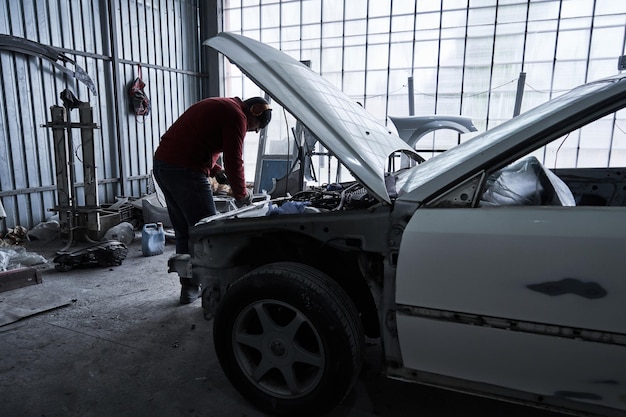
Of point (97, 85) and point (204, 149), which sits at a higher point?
point (97, 85)

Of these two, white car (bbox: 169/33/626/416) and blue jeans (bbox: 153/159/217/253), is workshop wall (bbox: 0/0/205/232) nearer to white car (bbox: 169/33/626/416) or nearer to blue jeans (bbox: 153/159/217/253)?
blue jeans (bbox: 153/159/217/253)

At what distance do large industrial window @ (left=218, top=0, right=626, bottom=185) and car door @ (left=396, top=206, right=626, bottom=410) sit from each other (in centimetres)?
662

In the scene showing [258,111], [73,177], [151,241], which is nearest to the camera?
[258,111]

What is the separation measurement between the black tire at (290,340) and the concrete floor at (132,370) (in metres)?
0.18

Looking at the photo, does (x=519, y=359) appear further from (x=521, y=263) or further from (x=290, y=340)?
(x=290, y=340)

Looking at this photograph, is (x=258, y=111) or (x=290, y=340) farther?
(x=258, y=111)

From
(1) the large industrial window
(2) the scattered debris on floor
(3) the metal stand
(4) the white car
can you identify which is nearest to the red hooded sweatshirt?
(4) the white car

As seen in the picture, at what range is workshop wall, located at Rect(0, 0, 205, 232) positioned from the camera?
5453 mm

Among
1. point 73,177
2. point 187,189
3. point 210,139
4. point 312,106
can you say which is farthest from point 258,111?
point 73,177

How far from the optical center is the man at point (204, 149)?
2.80m

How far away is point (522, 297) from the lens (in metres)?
1.31

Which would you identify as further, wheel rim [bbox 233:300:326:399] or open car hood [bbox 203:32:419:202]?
wheel rim [bbox 233:300:326:399]

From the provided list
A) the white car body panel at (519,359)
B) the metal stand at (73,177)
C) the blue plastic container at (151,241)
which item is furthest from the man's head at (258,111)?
the metal stand at (73,177)

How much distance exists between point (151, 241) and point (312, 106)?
3.60 m
